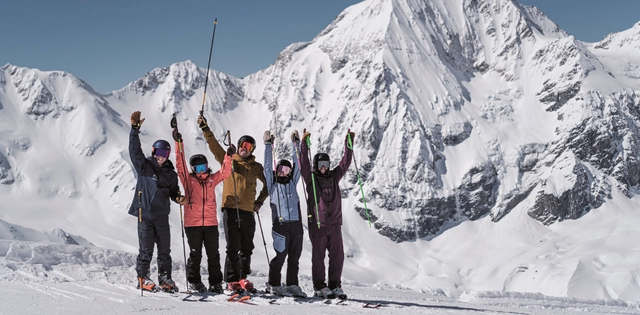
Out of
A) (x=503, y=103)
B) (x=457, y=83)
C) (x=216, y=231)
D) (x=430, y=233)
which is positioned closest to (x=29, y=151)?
(x=430, y=233)

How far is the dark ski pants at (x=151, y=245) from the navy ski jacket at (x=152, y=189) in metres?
0.14

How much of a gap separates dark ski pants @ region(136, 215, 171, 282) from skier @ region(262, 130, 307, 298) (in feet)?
6.32

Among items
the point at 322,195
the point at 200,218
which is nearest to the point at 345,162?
the point at 322,195

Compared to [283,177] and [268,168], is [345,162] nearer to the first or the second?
[283,177]

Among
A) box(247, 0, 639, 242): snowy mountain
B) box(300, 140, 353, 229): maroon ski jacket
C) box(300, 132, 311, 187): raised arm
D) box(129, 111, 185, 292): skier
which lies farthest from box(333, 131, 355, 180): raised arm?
box(247, 0, 639, 242): snowy mountain

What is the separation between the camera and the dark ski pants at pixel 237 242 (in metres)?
10.1

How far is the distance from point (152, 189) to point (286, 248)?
267cm

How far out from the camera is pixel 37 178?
4857 inches

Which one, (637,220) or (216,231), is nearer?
(216,231)

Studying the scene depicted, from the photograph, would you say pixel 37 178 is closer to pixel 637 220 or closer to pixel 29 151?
pixel 29 151

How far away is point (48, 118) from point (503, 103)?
388 feet

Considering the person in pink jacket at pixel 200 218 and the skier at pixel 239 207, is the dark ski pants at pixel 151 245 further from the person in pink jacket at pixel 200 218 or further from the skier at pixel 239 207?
the skier at pixel 239 207

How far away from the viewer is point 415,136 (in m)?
140

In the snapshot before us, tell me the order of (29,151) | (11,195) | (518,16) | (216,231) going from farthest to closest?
(518,16), (29,151), (11,195), (216,231)
